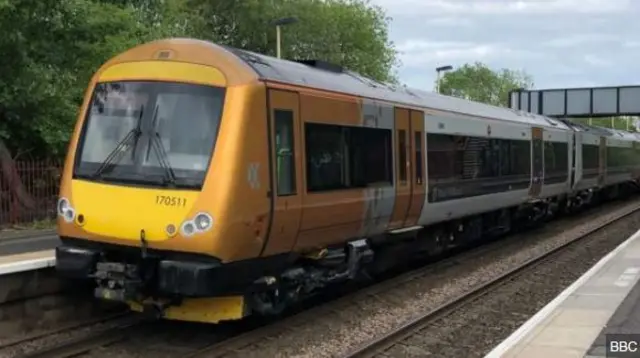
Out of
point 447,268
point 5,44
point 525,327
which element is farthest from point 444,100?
point 5,44

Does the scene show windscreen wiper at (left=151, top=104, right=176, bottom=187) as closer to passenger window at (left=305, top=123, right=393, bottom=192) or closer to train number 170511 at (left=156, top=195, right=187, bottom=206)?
train number 170511 at (left=156, top=195, right=187, bottom=206)

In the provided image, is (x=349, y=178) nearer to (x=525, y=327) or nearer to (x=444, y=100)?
(x=525, y=327)

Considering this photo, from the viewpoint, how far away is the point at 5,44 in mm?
19203

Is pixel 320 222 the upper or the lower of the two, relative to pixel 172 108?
lower

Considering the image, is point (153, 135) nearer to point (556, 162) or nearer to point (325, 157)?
point (325, 157)

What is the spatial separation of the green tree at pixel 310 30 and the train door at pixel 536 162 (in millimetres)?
22069

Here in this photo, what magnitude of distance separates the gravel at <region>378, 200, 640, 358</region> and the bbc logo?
140 centimetres

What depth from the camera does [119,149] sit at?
8.29m

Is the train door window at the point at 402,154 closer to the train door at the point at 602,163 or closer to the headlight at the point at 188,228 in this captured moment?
the headlight at the point at 188,228

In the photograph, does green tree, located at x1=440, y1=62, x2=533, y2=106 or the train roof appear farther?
green tree, located at x1=440, y1=62, x2=533, y2=106

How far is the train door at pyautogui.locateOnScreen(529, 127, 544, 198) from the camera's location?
19.9 m

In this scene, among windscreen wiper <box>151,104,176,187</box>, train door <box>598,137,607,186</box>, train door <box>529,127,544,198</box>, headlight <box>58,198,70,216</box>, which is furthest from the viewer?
train door <box>598,137,607,186</box>

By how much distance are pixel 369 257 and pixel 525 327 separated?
289 cm

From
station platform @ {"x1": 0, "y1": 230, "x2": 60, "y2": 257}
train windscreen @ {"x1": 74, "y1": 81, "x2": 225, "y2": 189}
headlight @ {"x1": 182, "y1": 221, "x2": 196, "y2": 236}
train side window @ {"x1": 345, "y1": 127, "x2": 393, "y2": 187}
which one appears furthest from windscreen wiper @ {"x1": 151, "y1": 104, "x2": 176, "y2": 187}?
station platform @ {"x1": 0, "y1": 230, "x2": 60, "y2": 257}
